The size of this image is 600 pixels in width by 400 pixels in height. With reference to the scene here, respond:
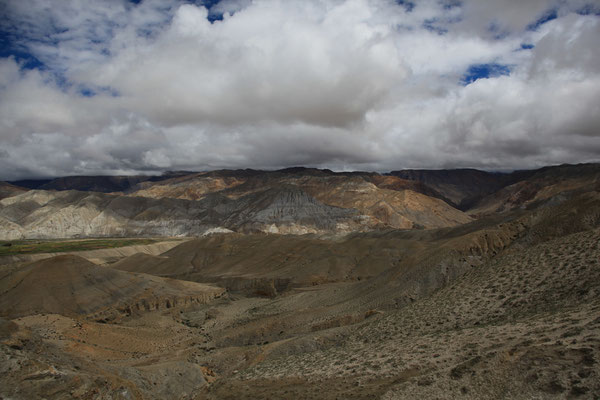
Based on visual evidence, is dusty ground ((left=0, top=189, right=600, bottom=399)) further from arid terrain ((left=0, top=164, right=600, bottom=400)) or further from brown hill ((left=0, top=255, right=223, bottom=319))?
brown hill ((left=0, top=255, right=223, bottom=319))

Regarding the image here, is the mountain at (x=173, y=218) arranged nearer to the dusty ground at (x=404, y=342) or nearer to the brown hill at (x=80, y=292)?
the brown hill at (x=80, y=292)

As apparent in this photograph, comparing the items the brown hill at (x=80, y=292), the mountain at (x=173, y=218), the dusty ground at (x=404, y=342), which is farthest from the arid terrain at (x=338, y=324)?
the mountain at (x=173, y=218)

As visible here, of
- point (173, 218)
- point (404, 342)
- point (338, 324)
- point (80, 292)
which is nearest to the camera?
point (404, 342)

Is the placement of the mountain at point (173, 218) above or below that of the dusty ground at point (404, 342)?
below

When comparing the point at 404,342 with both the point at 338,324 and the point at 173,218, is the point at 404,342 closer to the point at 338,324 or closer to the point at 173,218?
the point at 338,324

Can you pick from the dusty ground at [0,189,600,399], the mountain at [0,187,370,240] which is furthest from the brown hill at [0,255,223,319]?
the mountain at [0,187,370,240]

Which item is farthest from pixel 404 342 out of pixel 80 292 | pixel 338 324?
pixel 80 292

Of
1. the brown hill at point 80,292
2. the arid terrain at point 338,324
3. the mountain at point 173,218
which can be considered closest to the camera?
the arid terrain at point 338,324

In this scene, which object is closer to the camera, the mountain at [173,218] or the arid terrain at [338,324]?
the arid terrain at [338,324]

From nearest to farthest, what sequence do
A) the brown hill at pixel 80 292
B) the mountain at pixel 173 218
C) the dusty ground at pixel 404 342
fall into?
the dusty ground at pixel 404 342, the brown hill at pixel 80 292, the mountain at pixel 173 218
